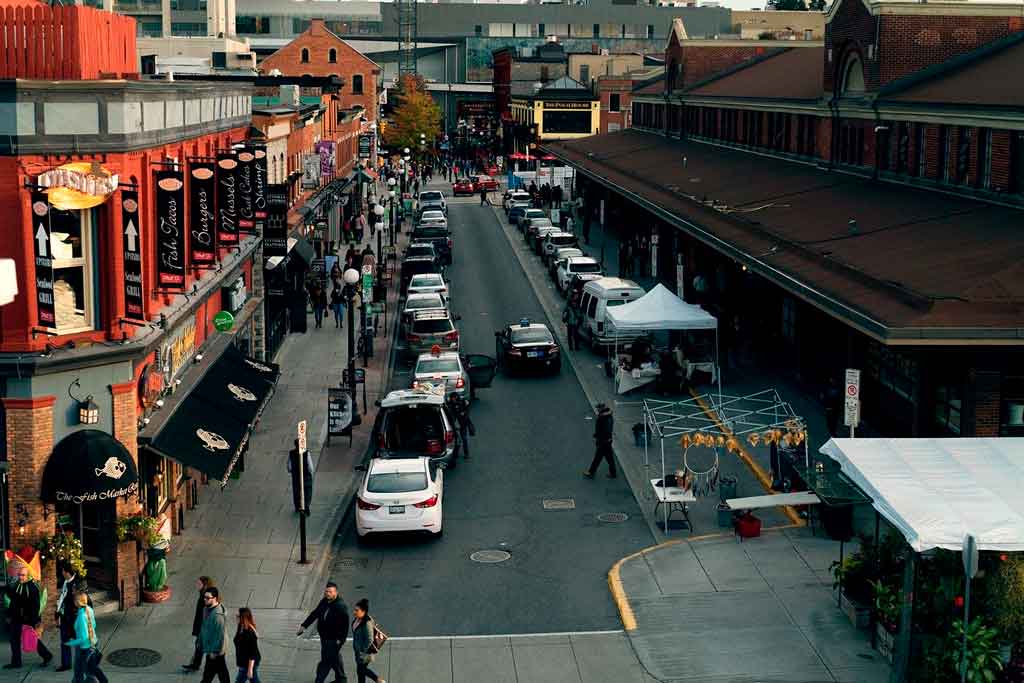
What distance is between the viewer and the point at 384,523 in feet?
81.6

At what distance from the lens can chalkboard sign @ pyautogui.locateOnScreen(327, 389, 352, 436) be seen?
32219mm

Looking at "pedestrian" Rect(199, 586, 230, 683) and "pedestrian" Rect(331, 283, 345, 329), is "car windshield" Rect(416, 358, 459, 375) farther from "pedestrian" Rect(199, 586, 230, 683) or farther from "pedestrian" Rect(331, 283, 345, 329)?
"pedestrian" Rect(199, 586, 230, 683)

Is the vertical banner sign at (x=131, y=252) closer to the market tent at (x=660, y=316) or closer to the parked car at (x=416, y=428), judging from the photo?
the parked car at (x=416, y=428)

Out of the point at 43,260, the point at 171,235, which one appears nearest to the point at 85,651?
the point at 43,260

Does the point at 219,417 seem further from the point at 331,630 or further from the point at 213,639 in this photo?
the point at 331,630

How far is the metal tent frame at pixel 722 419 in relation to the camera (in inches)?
1037

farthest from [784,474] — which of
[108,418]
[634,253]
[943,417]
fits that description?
[634,253]

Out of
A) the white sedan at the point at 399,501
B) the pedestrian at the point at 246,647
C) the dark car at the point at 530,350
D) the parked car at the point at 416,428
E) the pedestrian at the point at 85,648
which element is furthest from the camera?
the dark car at the point at 530,350

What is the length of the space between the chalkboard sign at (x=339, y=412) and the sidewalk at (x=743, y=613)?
33.6 feet

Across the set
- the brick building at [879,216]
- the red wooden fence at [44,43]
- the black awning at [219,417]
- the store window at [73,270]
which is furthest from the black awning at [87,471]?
the brick building at [879,216]

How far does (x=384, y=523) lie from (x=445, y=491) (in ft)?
14.0

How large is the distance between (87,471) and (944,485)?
12003 mm

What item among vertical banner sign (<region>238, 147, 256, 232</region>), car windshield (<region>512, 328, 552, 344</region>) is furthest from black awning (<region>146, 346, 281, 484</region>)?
car windshield (<region>512, 328, 552, 344</region>)

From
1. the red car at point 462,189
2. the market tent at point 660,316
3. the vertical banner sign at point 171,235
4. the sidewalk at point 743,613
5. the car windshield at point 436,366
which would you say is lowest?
the sidewalk at point 743,613
